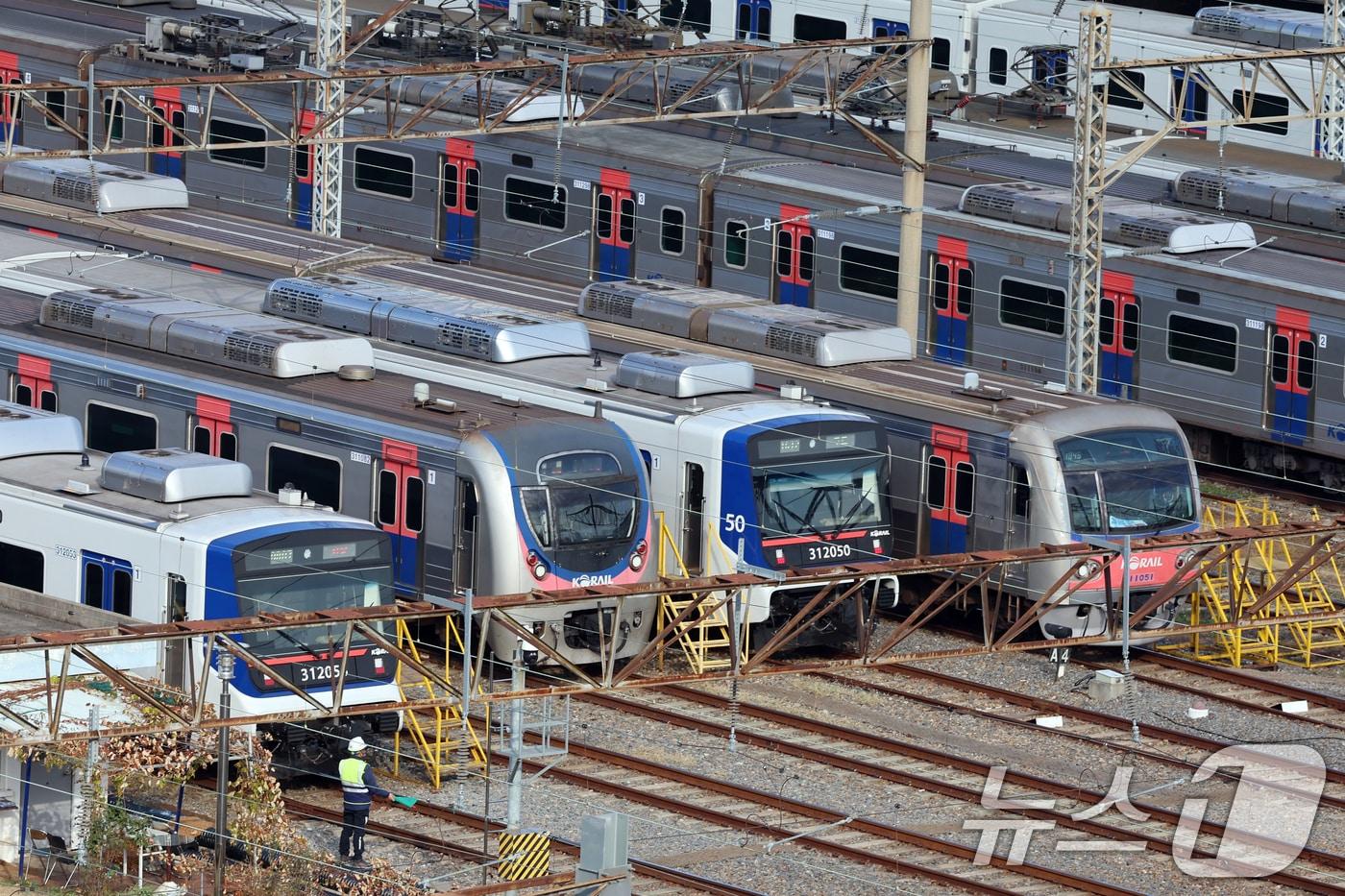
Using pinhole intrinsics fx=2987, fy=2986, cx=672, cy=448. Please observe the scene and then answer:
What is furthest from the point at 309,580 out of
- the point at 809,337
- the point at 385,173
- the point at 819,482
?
the point at 385,173

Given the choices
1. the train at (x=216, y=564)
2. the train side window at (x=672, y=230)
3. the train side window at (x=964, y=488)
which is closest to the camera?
the train at (x=216, y=564)

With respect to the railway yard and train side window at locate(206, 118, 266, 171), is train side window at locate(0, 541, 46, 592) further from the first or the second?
train side window at locate(206, 118, 266, 171)

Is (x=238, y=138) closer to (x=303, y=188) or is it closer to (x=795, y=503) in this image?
(x=303, y=188)

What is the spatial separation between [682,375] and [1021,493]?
3.52m

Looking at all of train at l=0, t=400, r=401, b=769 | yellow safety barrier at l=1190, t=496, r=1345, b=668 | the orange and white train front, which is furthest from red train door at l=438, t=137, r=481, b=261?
train at l=0, t=400, r=401, b=769

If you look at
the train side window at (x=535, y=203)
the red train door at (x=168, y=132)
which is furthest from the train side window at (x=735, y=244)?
the red train door at (x=168, y=132)

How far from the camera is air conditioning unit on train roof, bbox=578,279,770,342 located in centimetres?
3253

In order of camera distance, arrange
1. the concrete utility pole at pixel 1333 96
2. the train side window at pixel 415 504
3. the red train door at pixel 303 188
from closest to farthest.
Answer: the train side window at pixel 415 504 → the concrete utility pole at pixel 1333 96 → the red train door at pixel 303 188

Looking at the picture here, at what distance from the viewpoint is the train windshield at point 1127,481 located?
95.7 ft

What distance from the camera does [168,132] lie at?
45.0 meters

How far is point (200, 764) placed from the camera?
80.0ft

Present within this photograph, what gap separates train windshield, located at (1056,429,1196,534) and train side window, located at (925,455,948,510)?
4.63 ft

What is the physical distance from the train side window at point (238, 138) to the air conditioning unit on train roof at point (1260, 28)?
1571 centimetres

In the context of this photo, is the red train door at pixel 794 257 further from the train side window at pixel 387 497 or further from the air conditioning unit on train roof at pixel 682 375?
the train side window at pixel 387 497
